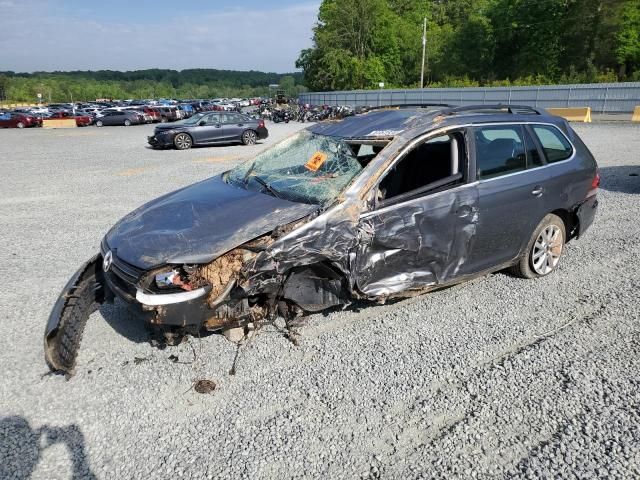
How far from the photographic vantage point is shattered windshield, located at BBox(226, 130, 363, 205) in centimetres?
368

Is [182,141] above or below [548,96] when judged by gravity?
below

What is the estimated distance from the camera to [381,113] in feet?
15.1

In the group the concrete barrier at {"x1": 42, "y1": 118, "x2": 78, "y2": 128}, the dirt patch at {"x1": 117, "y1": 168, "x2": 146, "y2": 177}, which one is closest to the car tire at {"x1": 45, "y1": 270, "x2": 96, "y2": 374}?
the dirt patch at {"x1": 117, "y1": 168, "x2": 146, "y2": 177}

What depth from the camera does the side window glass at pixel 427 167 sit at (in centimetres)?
386

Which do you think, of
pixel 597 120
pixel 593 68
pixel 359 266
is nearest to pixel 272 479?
pixel 359 266

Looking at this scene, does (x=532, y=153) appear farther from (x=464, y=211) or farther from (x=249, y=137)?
(x=249, y=137)

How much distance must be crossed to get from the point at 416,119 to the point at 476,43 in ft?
196

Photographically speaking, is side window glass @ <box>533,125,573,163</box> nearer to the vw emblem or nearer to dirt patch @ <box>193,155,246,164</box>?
the vw emblem

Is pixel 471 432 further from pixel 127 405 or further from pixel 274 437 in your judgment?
pixel 127 405

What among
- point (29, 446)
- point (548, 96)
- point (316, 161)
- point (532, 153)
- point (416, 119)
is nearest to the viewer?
point (29, 446)

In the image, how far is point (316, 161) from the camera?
13.5 ft

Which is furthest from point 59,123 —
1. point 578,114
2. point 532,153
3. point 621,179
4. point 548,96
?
point 532,153

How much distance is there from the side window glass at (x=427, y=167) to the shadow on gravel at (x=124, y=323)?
223cm

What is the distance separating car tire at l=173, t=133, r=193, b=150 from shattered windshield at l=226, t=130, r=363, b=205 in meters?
13.9
